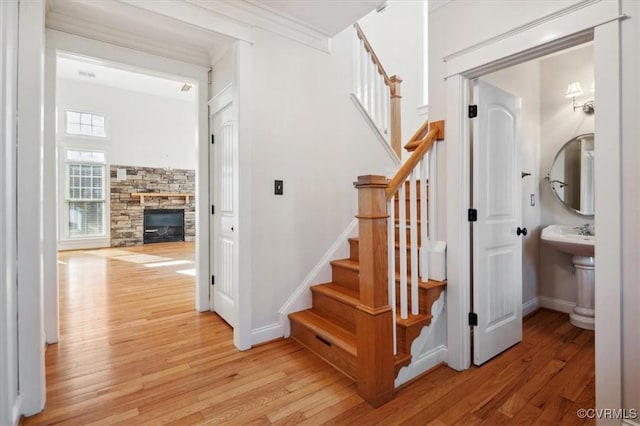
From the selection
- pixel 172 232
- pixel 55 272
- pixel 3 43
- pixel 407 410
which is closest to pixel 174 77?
pixel 3 43

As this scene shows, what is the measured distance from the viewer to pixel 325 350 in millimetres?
2191

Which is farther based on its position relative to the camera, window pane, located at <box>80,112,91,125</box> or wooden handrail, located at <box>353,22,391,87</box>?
window pane, located at <box>80,112,91,125</box>

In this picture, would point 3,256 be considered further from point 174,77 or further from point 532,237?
point 532,237

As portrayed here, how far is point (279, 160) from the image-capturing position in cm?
258

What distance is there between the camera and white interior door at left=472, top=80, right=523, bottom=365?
214cm

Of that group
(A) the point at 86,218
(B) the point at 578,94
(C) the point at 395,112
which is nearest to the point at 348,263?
(C) the point at 395,112

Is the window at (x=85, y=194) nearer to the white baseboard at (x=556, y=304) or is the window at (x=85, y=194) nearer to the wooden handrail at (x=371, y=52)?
the wooden handrail at (x=371, y=52)

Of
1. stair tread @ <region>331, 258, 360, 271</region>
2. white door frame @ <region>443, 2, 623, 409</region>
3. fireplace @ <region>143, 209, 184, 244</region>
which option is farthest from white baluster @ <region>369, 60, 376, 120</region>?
fireplace @ <region>143, 209, 184, 244</region>

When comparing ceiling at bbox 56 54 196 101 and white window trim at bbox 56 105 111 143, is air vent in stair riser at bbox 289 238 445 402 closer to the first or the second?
ceiling at bbox 56 54 196 101

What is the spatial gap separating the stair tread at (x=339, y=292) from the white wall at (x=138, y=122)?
5854mm

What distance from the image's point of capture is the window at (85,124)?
691 cm

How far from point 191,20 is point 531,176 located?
3476mm

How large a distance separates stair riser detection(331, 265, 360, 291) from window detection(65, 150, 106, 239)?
7038mm

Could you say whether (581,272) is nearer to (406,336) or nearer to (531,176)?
(531,176)
